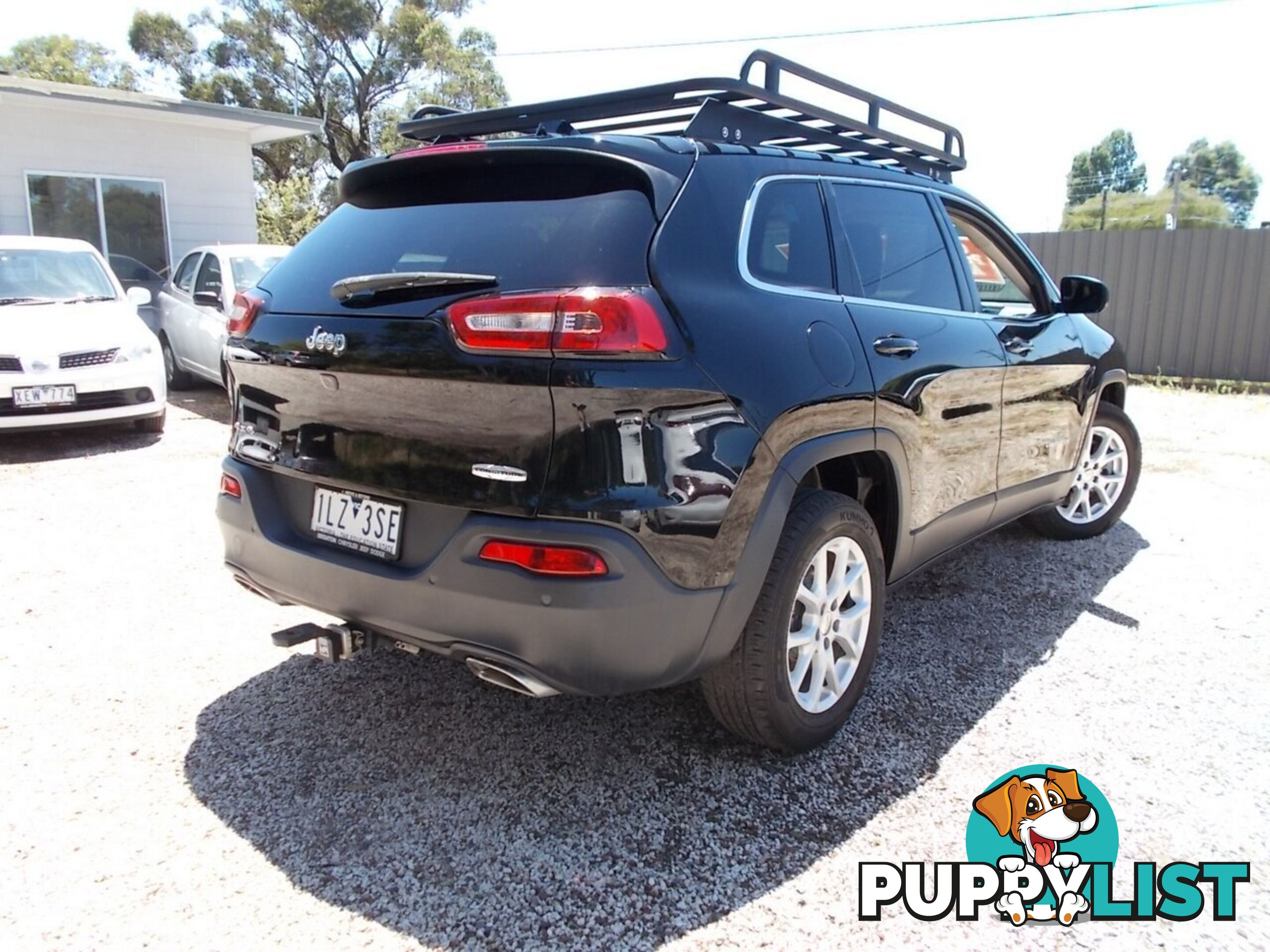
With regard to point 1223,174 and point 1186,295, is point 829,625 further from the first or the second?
point 1223,174

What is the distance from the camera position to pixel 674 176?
2.52 meters

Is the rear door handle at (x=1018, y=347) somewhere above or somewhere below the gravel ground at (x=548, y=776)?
above

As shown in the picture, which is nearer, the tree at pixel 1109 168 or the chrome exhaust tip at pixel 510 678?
the chrome exhaust tip at pixel 510 678

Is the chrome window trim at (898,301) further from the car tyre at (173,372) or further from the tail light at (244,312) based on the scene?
the car tyre at (173,372)

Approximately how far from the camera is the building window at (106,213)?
11.9m

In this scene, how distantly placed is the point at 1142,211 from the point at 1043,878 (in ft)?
203

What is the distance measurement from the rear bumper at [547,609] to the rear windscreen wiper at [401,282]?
0.60m

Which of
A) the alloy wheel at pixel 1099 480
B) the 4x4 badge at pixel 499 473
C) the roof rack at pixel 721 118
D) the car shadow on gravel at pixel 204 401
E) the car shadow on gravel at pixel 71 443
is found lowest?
the car shadow on gravel at pixel 204 401

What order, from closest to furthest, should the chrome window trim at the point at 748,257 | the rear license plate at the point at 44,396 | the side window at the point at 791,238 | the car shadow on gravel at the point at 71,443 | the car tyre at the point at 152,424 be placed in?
the chrome window trim at the point at 748,257
the side window at the point at 791,238
the rear license plate at the point at 44,396
the car shadow on gravel at the point at 71,443
the car tyre at the point at 152,424

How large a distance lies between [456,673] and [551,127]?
6.40ft

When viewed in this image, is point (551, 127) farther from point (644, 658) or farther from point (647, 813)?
point (647, 813)

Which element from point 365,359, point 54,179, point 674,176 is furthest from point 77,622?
point 54,179

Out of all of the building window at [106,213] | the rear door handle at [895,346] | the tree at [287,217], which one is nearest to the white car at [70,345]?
the building window at [106,213]

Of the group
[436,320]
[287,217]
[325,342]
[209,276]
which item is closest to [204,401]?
[209,276]
